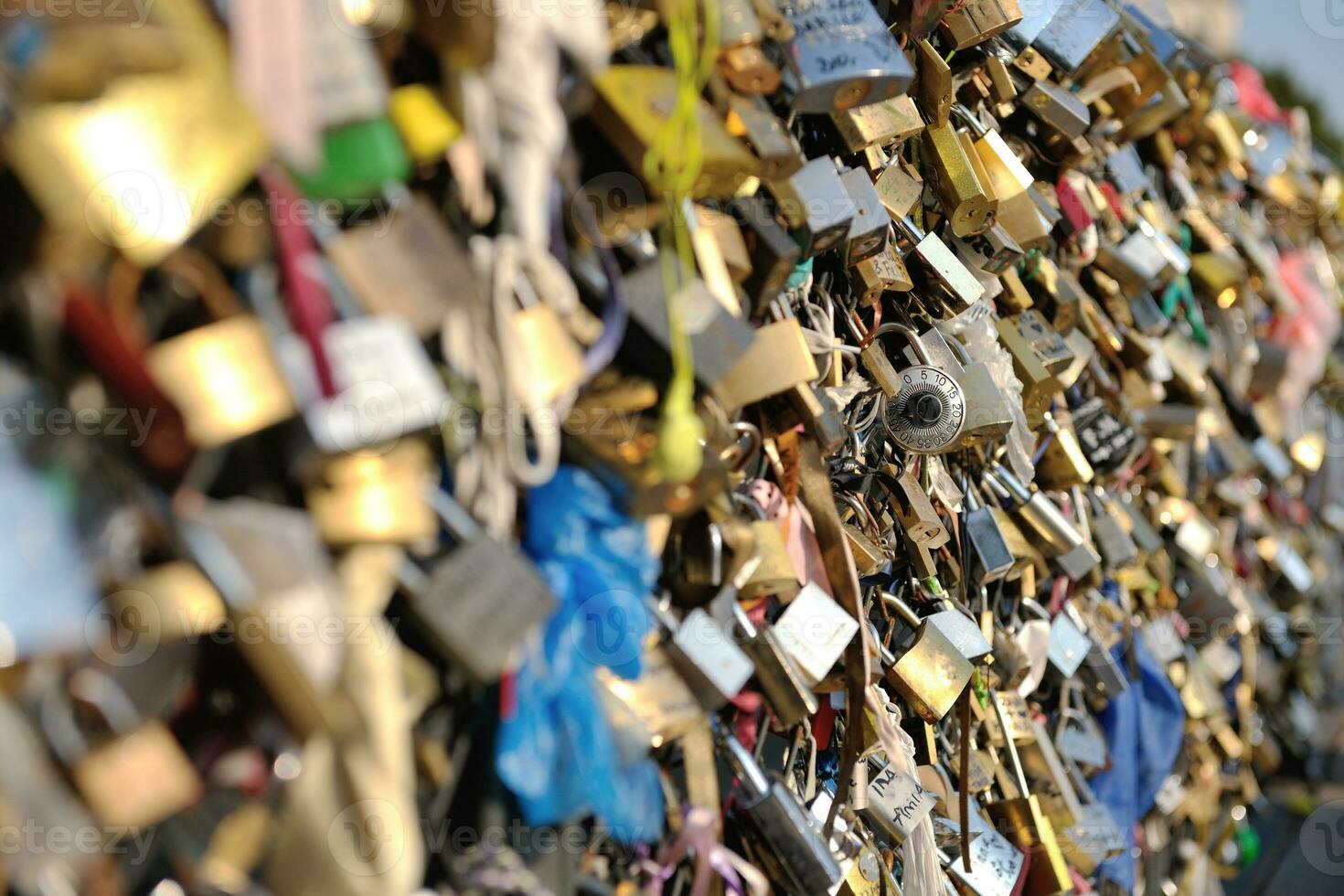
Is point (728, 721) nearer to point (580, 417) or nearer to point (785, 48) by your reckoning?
point (580, 417)

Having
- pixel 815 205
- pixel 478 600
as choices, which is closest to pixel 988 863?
pixel 815 205

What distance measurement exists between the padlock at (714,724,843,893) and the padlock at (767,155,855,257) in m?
0.52

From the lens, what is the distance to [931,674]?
1.51 metres

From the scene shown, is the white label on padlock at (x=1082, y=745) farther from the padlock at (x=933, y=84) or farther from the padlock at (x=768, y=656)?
the padlock at (x=933, y=84)

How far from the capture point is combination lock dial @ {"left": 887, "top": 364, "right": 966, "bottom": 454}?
1.49 m

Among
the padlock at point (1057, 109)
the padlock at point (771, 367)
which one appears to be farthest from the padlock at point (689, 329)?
the padlock at point (1057, 109)

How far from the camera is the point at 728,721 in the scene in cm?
127

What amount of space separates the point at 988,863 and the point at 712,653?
77 cm

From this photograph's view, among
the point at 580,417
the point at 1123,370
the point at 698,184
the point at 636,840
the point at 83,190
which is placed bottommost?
the point at 1123,370

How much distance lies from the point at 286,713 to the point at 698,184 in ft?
1.90

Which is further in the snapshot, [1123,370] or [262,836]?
[1123,370]

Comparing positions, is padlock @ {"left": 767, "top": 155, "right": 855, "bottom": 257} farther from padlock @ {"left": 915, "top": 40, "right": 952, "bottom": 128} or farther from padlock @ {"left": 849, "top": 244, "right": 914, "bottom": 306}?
padlock @ {"left": 915, "top": 40, "right": 952, "bottom": 128}

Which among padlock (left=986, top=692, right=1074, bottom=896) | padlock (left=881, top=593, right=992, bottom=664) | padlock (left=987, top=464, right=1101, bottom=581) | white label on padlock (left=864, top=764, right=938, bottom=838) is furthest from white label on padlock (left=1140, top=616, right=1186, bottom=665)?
white label on padlock (left=864, top=764, right=938, bottom=838)

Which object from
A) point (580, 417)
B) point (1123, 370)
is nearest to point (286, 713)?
point (580, 417)
